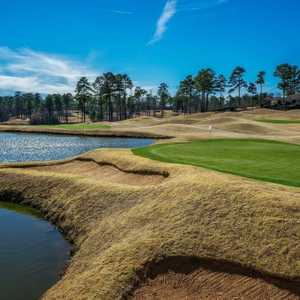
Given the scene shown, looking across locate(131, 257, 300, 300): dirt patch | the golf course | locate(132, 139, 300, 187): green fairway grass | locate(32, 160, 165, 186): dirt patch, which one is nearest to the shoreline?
locate(132, 139, 300, 187): green fairway grass

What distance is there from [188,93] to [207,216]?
109 metres

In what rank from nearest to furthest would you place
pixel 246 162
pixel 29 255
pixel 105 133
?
1. pixel 29 255
2. pixel 246 162
3. pixel 105 133

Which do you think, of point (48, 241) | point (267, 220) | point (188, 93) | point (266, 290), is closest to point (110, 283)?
point (266, 290)

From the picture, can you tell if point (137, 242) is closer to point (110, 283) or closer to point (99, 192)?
point (110, 283)

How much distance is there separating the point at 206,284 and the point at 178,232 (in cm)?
183

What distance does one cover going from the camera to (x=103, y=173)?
749 inches

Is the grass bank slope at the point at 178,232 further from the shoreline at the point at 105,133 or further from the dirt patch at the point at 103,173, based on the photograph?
the shoreline at the point at 105,133

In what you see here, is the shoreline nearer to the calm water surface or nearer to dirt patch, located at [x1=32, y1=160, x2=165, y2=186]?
dirt patch, located at [x1=32, y1=160, x2=165, y2=186]

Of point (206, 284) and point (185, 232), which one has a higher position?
point (185, 232)

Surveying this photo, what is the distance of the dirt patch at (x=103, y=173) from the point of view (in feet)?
52.4

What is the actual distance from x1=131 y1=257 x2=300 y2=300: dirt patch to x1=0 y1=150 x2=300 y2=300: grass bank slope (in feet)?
0.15

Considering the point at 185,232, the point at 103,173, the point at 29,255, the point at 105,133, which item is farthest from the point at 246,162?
the point at 105,133

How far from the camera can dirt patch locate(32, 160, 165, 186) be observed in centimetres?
1596

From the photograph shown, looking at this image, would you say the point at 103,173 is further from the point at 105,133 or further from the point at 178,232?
the point at 105,133
